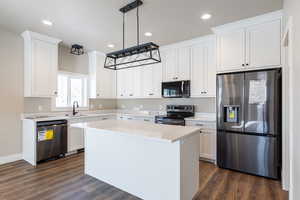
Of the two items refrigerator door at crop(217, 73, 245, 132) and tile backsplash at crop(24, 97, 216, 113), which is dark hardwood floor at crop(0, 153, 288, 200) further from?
tile backsplash at crop(24, 97, 216, 113)

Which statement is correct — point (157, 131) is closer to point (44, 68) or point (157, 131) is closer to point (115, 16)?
point (115, 16)

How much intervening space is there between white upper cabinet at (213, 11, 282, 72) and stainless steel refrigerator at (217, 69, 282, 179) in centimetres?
20

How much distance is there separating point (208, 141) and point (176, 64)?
2032 mm

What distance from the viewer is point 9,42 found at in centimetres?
349

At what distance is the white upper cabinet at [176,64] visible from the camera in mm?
4016

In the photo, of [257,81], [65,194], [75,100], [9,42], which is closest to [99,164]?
[65,194]

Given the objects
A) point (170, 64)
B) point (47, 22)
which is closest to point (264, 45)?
point (170, 64)

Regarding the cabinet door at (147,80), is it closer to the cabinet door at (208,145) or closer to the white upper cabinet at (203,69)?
the white upper cabinet at (203,69)

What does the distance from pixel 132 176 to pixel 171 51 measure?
3208 millimetres

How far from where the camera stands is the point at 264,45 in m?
2.80

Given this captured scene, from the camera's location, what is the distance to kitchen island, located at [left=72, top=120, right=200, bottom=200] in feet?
6.10

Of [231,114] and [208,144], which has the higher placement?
[231,114]

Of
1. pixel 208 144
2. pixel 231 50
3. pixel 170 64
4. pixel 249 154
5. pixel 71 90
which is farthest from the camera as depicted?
pixel 71 90

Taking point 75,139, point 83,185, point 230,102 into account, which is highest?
point 230,102
